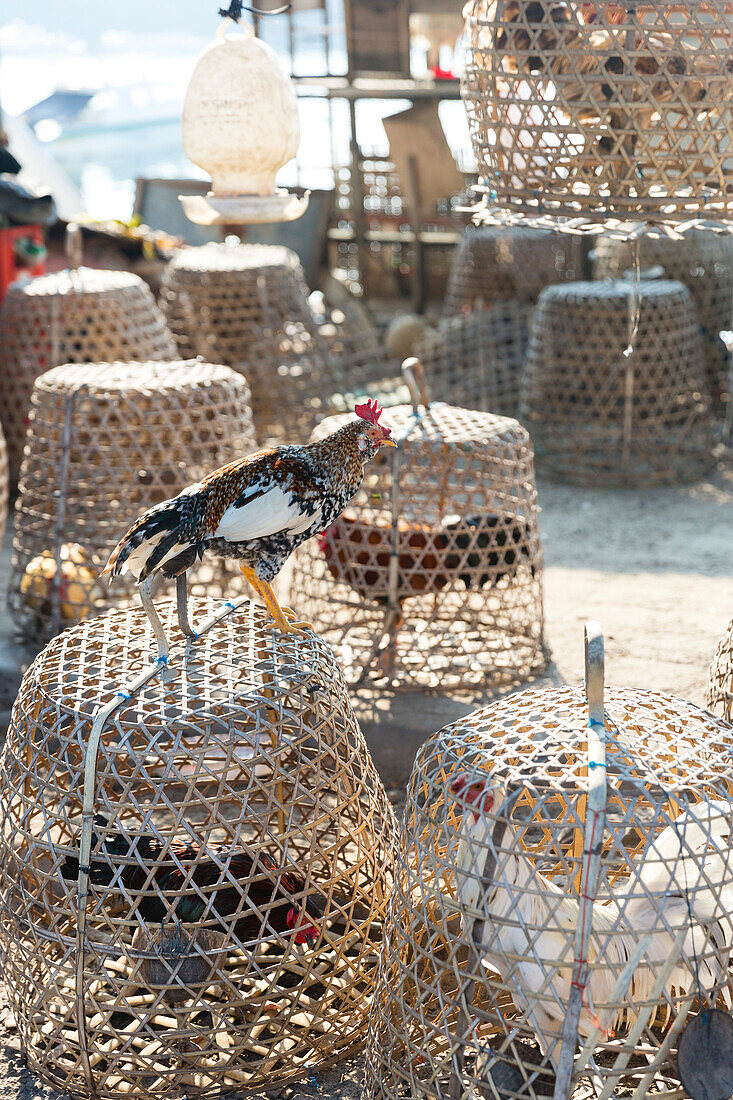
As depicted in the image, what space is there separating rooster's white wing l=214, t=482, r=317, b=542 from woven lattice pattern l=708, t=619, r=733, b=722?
3.30 ft

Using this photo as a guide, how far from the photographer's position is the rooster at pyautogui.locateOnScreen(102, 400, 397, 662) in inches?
86.6

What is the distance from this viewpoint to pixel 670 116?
227 cm

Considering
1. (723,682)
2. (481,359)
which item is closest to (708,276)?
(481,359)

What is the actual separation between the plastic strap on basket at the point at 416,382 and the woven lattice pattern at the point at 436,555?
1.6 inches

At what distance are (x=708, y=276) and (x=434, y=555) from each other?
13.7ft

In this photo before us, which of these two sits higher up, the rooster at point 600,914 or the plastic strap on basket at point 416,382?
the plastic strap on basket at point 416,382

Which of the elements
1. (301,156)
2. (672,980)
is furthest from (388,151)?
(672,980)

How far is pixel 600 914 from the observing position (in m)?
Answer: 1.78

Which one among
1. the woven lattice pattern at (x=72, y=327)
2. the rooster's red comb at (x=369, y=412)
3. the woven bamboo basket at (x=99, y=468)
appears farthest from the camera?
the woven lattice pattern at (x=72, y=327)

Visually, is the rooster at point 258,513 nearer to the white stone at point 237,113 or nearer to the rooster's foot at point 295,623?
the rooster's foot at point 295,623

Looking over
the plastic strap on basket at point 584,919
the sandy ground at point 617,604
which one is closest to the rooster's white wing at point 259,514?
the plastic strap on basket at point 584,919

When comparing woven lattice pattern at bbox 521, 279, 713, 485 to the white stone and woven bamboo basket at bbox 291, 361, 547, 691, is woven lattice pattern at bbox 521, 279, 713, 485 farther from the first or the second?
the white stone

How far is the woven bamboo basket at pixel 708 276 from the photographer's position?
6742mm

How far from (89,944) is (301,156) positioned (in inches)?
370
